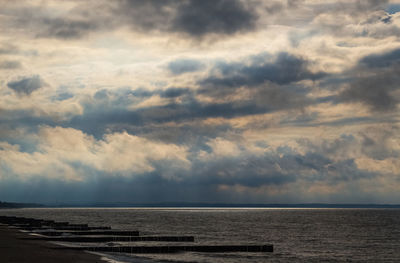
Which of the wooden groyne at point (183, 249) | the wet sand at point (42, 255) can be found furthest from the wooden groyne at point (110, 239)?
the wet sand at point (42, 255)

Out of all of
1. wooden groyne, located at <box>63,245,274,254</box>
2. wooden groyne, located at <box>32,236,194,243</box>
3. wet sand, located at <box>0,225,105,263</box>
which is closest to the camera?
wet sand, located at <box>0,225,105,263</box>

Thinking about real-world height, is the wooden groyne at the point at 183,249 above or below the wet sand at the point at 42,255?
below

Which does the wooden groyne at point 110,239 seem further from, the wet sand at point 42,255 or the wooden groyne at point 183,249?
the wet sand at point 42,255

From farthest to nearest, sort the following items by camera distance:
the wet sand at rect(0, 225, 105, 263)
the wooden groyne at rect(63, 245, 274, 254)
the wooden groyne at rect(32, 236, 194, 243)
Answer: the wooden groyne at rect(32, 236, 194, 243), the wooden groyne at rect(63, 245, 274, 254), the wet sand at rect(0, 225, 105, 263)

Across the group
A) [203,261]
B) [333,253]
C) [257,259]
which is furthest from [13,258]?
[333,253]

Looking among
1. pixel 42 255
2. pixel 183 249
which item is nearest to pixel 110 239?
pixel 183 249

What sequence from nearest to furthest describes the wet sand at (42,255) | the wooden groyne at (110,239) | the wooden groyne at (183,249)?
the wet sand at (42,255) → the wooden groyne at (183,249) → the wooden groyne at (110,239)

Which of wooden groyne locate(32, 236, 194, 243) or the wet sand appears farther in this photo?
wooden groyne locate(32, 236, 194, 243)

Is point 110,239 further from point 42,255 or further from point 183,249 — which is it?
point 42,255

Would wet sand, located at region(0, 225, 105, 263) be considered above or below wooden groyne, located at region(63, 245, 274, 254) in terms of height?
above

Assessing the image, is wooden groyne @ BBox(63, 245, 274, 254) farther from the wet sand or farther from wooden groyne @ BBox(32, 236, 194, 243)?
wooden groyne @ BBox(32, 236, 194, 243)

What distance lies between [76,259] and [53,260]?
2099mm

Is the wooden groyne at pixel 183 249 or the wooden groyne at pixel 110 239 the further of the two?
the wooden groyne at pixel 110 239

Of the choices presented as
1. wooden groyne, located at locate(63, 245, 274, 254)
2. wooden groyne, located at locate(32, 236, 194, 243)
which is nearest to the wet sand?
wooden groyne, located at locate(63, 245, 274, 254)
